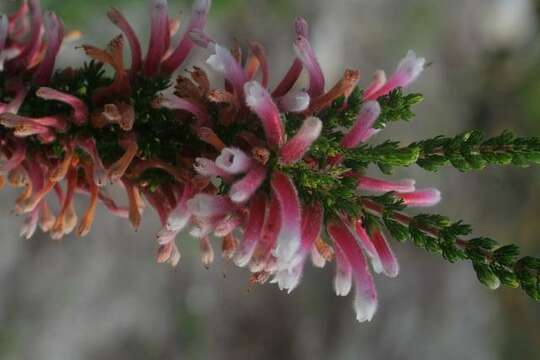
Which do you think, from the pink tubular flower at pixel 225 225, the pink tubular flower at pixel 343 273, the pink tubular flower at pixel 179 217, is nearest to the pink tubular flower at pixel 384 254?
the pink tubular flower at pixel 343 273

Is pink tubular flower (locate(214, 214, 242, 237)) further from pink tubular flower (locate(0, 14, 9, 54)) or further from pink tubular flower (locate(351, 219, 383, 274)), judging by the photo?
pink tubular flower (locate(0, 14, 9, 54))

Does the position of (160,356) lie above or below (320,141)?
below

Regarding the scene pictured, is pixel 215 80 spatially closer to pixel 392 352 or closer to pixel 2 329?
pixel 2 329

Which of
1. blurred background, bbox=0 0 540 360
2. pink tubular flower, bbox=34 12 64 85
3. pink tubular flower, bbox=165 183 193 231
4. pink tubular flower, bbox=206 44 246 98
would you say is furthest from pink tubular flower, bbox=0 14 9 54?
blurred background, bbox=0 0 540 360

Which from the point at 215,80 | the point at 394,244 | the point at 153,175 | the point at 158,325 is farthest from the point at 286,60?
the point at 153,175

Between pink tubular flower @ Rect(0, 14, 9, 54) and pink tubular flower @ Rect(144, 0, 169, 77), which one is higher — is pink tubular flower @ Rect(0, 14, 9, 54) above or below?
below

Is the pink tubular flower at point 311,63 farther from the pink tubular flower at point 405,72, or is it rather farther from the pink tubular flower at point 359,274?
the pink tubular flower at point 359,274

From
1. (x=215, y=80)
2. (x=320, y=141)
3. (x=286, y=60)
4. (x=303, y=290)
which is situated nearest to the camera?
(x=320, y=141)
